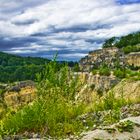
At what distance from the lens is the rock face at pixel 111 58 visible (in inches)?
3292

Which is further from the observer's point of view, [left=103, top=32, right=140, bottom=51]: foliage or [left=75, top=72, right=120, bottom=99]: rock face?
[left=103, top=32, right=140, bottom=51]: foliage

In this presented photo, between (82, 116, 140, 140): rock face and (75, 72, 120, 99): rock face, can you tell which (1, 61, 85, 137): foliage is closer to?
(82, 116, 140, 140): rock face

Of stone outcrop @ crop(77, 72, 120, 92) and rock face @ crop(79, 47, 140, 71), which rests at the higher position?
rock face @ crop(79, 47, 140, 71)

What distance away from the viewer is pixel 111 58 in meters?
89.8

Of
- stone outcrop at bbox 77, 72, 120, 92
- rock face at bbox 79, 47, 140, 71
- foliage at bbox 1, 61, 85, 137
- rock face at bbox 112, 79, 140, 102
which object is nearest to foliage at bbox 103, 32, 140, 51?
rock face at bbox 79, 47, 140, 71

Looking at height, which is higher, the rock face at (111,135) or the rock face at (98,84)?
the rock face at (111,135)

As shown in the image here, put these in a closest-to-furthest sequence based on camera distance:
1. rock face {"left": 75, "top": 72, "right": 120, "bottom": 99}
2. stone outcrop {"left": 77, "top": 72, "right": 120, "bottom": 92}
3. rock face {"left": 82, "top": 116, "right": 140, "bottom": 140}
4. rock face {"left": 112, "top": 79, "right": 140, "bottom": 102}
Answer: rock face {"left": 82, "top": 116, "right": 140, "bottom": 140}, rock face {"left": 112, "top": 79, "right": 140, "bottom": 102}, rock face {"left": 75, "top": 72, "right": 120, "bottom": 99}, stone outcrop {"left": 77, "top": 72, "right": 120, "bottom": 92}

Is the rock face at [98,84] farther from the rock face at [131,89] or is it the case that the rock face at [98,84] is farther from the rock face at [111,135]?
the rock face at [111,135]

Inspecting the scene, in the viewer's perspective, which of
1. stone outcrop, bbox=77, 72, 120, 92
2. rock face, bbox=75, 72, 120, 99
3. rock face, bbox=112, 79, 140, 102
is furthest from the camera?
stone outcrop, bbox=77, 72, 120, 92

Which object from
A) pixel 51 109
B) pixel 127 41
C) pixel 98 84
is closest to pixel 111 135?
pixel 51 109

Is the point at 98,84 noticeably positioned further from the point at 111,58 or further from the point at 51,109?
the point at 51,109

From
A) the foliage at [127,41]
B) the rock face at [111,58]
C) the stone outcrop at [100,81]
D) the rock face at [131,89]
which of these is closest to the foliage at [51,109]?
the rock face at [131,89]

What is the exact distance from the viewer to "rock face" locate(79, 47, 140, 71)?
274ft

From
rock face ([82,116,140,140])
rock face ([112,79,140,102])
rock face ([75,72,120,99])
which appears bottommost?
rock face ([75,72,120,99])
